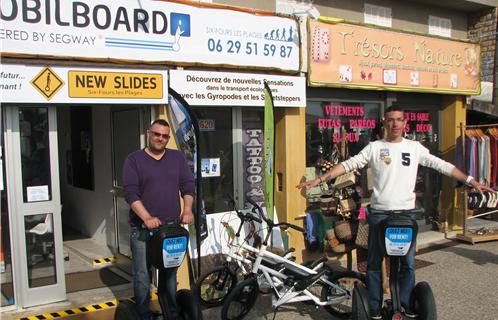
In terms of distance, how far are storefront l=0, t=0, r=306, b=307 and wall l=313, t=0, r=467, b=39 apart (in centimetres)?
324

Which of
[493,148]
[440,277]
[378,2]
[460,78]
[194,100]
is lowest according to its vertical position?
[440,277]

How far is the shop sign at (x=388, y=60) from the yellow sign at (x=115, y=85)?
2.34 m

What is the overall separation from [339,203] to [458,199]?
330 centimetres

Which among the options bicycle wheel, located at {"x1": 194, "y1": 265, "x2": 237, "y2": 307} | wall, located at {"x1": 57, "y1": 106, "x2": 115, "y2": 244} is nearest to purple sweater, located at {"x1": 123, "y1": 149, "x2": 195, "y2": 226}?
bicycle wheel, located at {"x1": 194, "y1": 265, "x2": 237, "y2": 307}

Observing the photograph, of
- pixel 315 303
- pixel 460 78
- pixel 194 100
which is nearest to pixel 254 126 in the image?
pixel 194 100

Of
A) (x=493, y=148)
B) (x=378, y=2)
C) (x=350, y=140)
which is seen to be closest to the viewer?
(x=350, y=140)

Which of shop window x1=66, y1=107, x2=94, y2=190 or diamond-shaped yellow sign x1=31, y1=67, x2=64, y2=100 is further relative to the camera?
shop window x1=66, y1=107, x2=94, y2=190

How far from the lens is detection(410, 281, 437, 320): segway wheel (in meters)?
3.95

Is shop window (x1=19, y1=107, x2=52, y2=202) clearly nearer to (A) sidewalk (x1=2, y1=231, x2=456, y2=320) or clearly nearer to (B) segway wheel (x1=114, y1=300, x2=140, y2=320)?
(A) sidewalk (x1=2, y1=231, x2=456, y2=320)

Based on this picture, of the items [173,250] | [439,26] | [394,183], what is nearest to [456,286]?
[394,183]

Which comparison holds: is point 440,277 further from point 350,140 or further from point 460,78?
point 460,78

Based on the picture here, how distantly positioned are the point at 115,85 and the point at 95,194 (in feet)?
10.5

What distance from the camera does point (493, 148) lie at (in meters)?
8.34

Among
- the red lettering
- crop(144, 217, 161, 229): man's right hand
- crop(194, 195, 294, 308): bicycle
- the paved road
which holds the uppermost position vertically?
the red lettering
